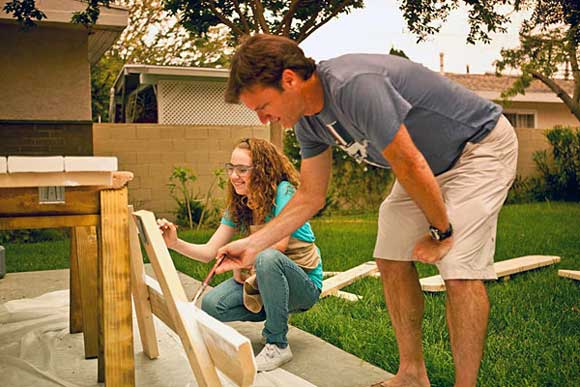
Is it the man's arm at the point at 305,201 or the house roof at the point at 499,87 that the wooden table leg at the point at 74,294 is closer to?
the man's arm at the point at 305,201

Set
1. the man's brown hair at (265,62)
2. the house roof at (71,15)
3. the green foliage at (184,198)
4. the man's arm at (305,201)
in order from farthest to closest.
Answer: the green foliage at (184,198), the house roof at (71,15), the man's arm at (305,201), the man's brown hair at (265,62)

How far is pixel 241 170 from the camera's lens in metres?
3.24

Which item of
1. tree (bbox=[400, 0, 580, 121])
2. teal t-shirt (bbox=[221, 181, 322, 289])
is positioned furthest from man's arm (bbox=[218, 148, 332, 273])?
tree (bbox=[400, 0, 580, 121])

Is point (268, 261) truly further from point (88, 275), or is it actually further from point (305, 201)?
point (88, 275)

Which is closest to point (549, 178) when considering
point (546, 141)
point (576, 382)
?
point (546, 141)

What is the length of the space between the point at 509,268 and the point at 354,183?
7.84m

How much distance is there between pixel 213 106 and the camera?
523 inches

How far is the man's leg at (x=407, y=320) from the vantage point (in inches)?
105

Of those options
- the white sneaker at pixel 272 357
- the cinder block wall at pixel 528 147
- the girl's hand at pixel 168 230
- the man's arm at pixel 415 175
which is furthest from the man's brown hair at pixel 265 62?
the cinder block wall at pixel 528 147

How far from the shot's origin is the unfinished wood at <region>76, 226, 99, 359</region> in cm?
330

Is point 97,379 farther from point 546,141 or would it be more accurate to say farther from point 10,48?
point 546,141

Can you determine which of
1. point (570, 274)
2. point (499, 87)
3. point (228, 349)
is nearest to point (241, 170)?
point (228, 349)

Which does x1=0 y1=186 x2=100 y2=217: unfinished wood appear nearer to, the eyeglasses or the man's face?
the man's face

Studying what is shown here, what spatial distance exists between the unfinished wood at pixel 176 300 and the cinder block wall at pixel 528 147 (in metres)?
14.1
